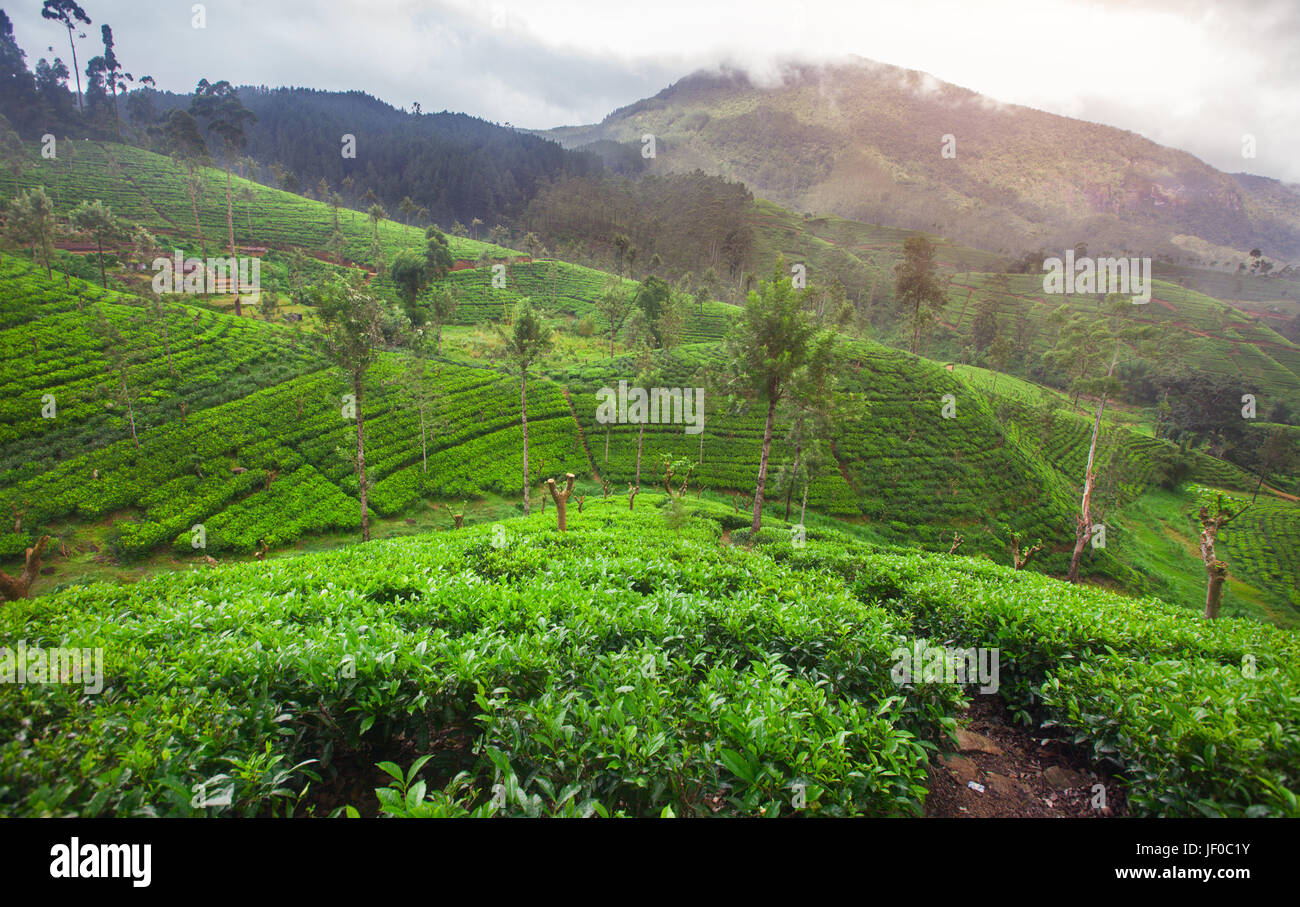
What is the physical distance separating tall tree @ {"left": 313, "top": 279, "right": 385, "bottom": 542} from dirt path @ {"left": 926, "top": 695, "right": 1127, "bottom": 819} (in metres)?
20.1

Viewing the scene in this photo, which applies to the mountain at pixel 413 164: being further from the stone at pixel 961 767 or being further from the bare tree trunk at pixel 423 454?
the stone at pixel 961 767

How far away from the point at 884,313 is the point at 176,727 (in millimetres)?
107437

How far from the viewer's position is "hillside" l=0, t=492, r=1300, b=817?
9.46 ft

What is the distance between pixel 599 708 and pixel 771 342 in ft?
52.5

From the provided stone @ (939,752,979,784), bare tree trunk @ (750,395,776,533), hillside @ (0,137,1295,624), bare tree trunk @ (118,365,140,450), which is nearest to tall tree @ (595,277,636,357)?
hillside @ (0,137,1295,624)

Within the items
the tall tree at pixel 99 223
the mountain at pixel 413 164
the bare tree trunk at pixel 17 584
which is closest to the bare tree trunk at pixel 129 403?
the bare tree trunk at pixel 17 584

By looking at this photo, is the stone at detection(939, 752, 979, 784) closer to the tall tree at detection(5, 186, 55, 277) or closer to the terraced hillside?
the tall tree at detection(5, 186, 55, 277)

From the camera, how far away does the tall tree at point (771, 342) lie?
671 inches

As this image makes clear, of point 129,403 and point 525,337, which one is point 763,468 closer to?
point 525,337

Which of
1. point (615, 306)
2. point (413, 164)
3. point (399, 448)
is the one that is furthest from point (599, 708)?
point (413, 164)

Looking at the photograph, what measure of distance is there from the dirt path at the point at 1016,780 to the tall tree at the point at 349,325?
65.9 ft
